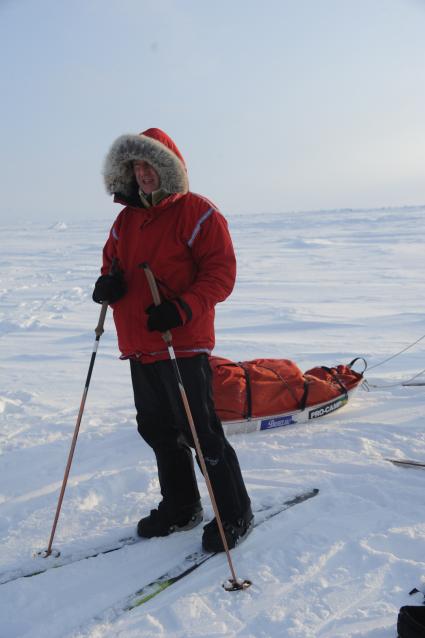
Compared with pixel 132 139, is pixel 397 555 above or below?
below

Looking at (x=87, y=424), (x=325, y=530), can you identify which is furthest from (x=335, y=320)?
(x=325, y=530)

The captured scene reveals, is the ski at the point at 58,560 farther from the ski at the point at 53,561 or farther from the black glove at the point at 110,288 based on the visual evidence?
the black glove at the point at 110,288

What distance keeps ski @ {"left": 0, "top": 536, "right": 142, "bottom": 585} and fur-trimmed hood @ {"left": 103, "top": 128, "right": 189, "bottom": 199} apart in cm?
155

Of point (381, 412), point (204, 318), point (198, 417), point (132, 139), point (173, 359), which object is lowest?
point (381, 412)

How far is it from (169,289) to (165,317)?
0.21m

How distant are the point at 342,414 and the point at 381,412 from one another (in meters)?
0.28

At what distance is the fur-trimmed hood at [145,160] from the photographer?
2178mm

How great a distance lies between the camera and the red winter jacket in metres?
2.18

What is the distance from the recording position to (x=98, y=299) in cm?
225

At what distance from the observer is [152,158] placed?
2174 millimetres

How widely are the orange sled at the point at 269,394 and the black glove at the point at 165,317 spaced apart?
1712 mm

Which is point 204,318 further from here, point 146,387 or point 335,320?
point 335,320

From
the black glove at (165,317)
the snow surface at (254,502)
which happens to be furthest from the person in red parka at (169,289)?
the snow surface at (254,502)

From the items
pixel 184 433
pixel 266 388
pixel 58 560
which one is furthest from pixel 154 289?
pixel 266 388
